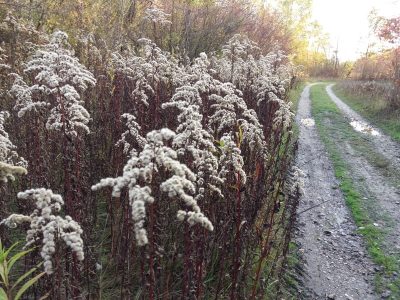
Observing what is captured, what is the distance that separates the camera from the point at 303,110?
16.2m

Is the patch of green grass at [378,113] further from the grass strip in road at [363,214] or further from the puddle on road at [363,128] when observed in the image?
the grass strip in road at [363,214]

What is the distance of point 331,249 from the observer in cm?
523

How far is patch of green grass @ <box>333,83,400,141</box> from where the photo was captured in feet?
39.9

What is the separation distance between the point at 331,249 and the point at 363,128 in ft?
27.6

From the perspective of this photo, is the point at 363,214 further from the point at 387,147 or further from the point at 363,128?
the point at 363,128

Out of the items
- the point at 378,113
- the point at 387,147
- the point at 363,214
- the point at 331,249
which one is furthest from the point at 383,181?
the point at 378,113

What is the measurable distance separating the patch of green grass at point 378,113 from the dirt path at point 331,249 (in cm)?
543

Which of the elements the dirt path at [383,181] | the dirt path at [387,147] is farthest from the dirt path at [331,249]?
the dirt path at [387,147]

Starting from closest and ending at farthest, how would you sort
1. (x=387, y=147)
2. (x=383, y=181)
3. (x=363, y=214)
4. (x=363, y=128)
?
1. (x=363, y=214)
2. (x=383, y=181)
3. (x=387, y=147)
4. (x=363, y=128)

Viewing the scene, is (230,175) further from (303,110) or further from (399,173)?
(303,110)

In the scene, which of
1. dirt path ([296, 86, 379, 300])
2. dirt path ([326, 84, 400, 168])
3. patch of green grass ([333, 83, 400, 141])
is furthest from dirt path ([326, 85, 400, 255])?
patch of green grass ([333, 83, 400, 141])

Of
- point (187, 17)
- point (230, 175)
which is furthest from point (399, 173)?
point (230, 175)

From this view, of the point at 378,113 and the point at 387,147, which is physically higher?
the point at 378,113

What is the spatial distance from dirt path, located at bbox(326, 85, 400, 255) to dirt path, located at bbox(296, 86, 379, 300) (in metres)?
0.50
